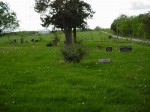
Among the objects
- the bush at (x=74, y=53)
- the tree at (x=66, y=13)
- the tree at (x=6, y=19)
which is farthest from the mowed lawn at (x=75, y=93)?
the tree at (x=6, y=19)

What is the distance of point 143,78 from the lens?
16812mm

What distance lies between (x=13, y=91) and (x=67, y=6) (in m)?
43.6

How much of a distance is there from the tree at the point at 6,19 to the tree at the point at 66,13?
36.0 m

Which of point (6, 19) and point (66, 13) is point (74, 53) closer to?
point (66, 13)

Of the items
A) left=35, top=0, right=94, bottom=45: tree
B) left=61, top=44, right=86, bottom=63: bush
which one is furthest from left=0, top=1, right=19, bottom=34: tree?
left=61, top=44, right=86, bottom=63: bush

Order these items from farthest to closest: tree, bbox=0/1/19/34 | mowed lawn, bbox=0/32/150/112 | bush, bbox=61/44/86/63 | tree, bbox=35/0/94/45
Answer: tree, bbox=0/1/19/34 < tree, bbox=35/0/94/45 < bush, bbox=61/44/86/63 < mowed lawn, bbox=0/32/150/112

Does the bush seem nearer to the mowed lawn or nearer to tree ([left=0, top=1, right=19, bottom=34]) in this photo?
the mowed lawn

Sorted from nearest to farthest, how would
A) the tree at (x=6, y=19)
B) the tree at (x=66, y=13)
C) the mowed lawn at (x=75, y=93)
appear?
the mowed lawn at (x=75, y=93) < the tree at (x=66, y=13) < the tree at (x=6, y=19)

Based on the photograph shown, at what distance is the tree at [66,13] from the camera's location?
55.7 meters

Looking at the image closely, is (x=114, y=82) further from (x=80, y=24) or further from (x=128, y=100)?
(x=80, y=24)

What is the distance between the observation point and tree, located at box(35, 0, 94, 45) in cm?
5566

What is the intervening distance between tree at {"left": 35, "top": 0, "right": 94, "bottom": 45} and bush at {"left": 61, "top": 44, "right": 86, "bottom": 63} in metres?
29.9

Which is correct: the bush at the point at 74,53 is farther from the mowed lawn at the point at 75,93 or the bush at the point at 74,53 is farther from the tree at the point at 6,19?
the tree at the point at 6,19

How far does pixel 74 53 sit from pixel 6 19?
2934 inches
